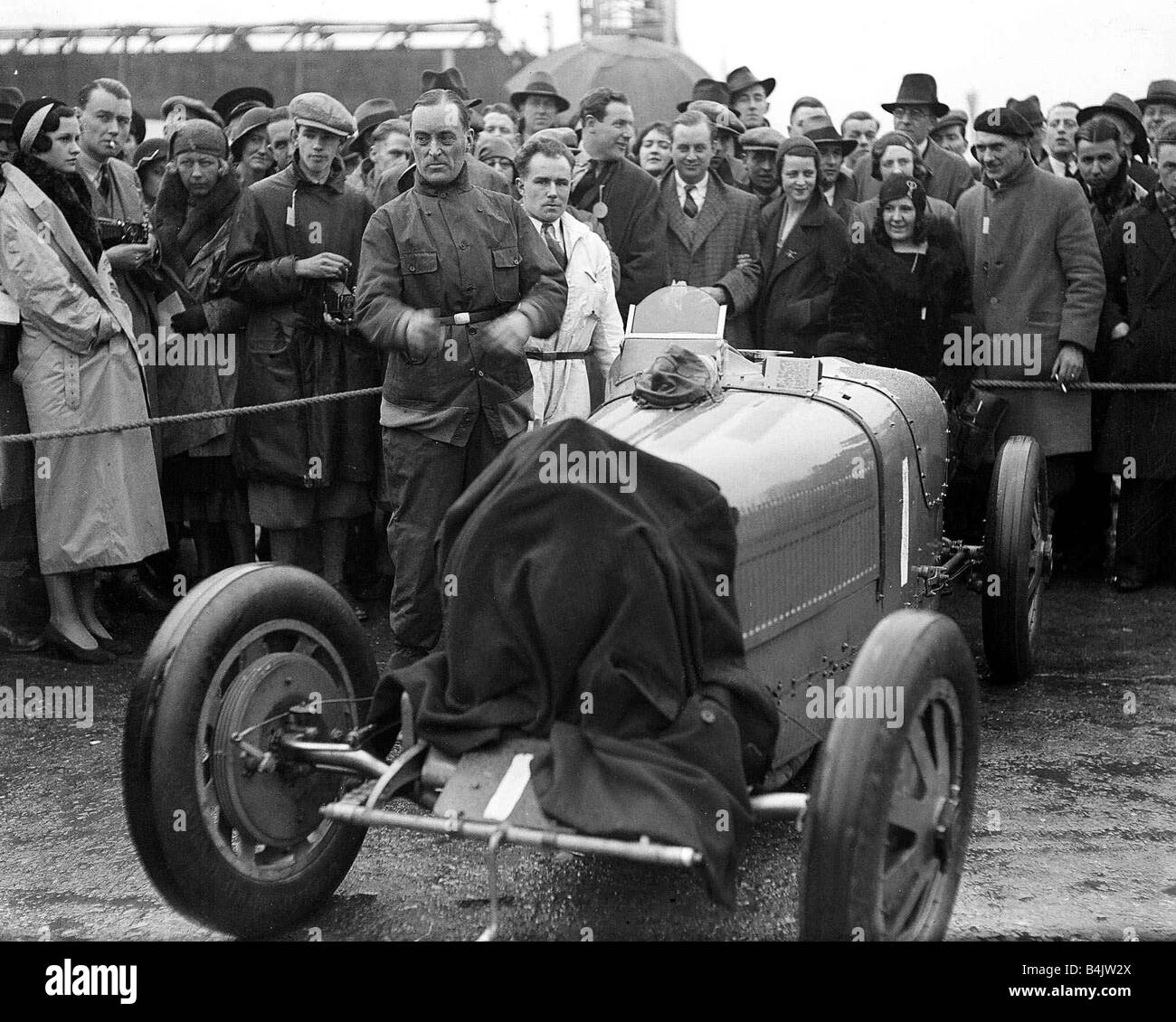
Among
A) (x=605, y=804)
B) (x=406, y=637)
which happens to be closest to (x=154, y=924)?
(x=605, y=804)

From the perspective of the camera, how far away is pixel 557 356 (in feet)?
22.8

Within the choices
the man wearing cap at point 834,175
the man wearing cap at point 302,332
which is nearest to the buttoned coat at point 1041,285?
the man wearing cap at point 834,175

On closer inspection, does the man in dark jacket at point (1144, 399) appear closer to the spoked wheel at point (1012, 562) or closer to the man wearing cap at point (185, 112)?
the spoked wheel at point (1012, 562)

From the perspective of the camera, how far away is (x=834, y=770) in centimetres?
324

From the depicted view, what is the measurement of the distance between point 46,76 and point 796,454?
15.6 metres

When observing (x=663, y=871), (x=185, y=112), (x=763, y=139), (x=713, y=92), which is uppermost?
(x=713, y=92)

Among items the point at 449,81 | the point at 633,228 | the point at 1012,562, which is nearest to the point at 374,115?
the point at 449,81

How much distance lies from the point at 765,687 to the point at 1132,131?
614 cm

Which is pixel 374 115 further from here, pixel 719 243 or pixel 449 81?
pixel 719 243

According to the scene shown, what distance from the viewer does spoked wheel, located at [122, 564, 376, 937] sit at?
362 cm

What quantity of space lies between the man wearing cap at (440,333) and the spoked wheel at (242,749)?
1732 millimetres

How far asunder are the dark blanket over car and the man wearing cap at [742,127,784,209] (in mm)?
6098

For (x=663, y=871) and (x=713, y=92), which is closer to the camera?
(x=663, y=871)

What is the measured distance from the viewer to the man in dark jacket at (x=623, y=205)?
8242 millimetres
